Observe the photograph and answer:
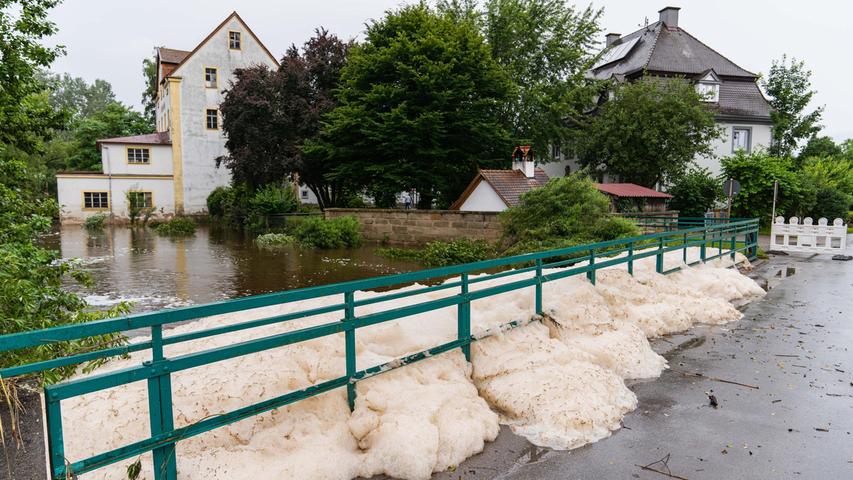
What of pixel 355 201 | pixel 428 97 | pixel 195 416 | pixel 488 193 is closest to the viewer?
pixel 195 416

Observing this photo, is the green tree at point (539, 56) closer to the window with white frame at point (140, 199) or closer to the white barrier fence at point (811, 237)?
the white barrier fence at point (811, 237)

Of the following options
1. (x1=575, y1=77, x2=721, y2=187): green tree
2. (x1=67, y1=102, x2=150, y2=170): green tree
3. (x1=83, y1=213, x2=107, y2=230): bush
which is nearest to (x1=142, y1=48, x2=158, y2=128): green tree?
(x1=67, y1=102, x2=150, y2=170): green tree

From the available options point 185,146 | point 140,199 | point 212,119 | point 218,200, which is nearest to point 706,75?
point 218,200

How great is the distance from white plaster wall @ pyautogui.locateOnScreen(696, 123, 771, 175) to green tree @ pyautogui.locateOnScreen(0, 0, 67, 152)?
1480 inches

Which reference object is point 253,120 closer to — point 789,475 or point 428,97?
point 428,97

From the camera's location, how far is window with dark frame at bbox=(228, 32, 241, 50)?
1705 inches

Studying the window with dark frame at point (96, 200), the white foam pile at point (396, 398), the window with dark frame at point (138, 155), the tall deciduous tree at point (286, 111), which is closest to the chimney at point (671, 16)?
the tall deciduous tree at point (286, 111)

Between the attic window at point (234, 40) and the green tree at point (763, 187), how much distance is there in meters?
35.4

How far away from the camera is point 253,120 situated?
3109 centimetres

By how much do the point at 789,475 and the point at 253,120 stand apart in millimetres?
30837

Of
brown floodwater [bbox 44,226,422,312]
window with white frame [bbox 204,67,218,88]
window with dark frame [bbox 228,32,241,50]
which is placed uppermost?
window with dark frame [bbox 228,32,241,50]

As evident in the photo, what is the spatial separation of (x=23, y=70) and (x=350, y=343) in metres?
7.62

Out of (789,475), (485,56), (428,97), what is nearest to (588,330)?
(789,475)

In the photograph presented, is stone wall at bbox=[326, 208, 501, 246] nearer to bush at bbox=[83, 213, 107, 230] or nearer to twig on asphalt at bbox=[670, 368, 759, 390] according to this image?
twig on asphalt at bbox=[670, 368, 759, 390]
